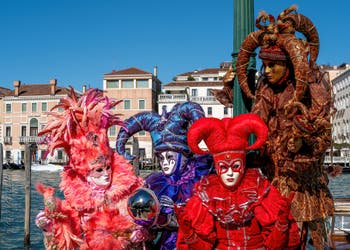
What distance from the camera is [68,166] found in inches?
148

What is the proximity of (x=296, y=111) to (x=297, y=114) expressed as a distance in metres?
0.03

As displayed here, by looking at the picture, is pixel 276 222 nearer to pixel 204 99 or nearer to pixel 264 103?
pixel 264 103

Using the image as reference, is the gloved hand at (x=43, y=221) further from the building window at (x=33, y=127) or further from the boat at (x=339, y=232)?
the building window at (x=33, y=127)

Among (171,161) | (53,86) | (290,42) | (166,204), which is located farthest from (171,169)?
(53,86)

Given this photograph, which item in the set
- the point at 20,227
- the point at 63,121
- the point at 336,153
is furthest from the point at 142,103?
the point at 63,121

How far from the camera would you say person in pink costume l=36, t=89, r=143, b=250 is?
138 inches

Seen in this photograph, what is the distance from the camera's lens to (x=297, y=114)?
2822 mm

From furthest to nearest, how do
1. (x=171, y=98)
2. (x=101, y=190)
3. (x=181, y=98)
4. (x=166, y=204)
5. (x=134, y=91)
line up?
(x=134, y=91)
(x=171, y=98)
(x=181, y=98)
(x=101, y=190)
(x=166, y=204)

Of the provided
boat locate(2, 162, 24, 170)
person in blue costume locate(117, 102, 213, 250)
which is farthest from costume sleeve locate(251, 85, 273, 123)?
boat locate(2, 162, 24, 170)

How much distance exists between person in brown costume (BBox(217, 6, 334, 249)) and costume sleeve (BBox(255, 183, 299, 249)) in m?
0.26

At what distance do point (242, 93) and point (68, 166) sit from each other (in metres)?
1.45

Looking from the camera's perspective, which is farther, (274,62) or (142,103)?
(142,103)

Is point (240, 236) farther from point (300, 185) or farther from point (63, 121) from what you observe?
point (63, 121)

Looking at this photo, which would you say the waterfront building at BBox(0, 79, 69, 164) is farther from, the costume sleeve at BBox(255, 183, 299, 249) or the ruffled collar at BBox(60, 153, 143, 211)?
the costume sleeve at BBox(255, 183, 299, 249)
